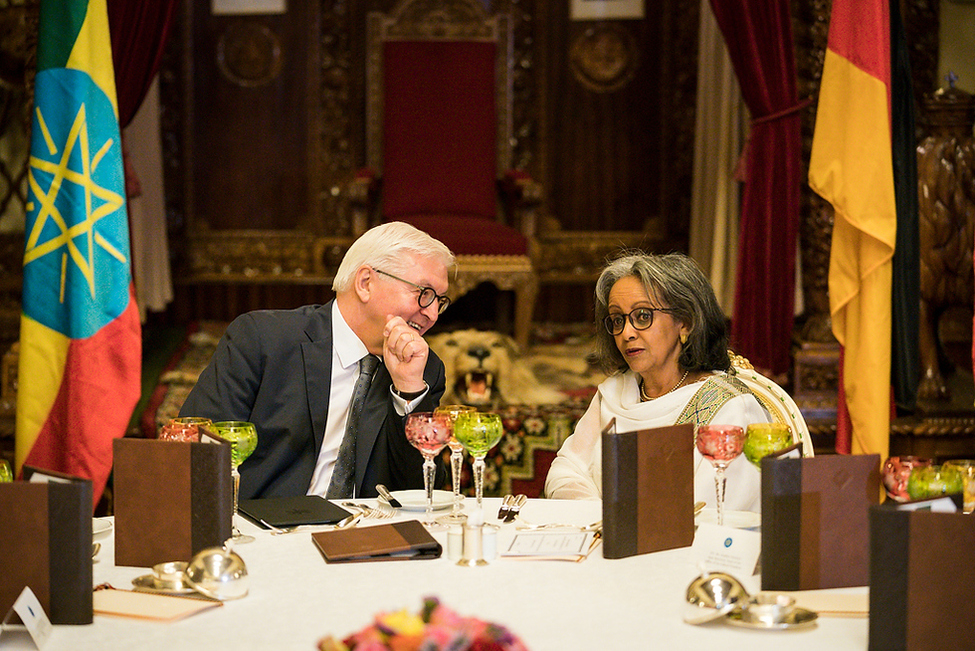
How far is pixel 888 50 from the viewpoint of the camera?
2.99 m

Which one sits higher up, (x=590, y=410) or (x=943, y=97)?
(x=943, y=97)

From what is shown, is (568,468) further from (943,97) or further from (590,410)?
(943,97)

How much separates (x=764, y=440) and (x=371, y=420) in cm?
94

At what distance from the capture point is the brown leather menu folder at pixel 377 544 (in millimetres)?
1488

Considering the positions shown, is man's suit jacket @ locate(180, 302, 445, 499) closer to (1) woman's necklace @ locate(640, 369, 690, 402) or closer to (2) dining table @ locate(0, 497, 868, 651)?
(1) woman's necklace @ locate(640, 369, 690, 402)

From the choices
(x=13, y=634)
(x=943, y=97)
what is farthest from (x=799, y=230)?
(x=13, y=634)

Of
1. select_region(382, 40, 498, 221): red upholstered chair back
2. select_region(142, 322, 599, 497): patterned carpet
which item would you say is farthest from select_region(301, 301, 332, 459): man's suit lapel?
select_region(382, 40, 498, 221): red upholstered chair back

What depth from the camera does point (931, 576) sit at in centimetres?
113

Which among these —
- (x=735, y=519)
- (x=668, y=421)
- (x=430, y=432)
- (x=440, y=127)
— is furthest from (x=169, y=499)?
(x=440, y=127)

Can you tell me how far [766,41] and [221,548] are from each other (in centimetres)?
296

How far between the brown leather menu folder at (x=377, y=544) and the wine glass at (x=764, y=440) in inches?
19.3

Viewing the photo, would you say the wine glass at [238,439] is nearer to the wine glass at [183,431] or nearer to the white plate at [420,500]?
the wine glass at [183,431]

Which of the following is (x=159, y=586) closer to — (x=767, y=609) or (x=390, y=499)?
(x=390, y=499)

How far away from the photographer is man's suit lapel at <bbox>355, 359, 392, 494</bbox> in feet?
7.17
